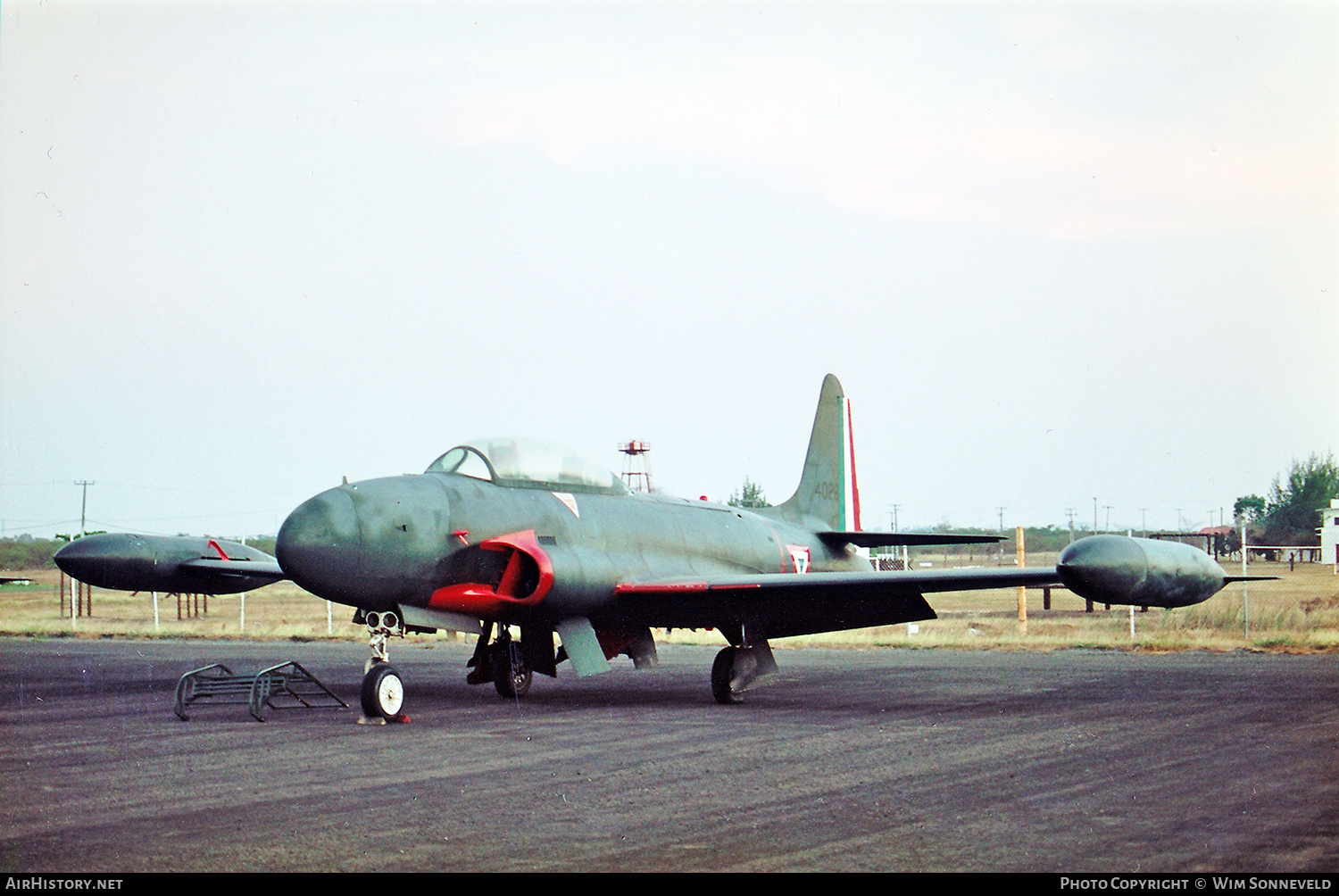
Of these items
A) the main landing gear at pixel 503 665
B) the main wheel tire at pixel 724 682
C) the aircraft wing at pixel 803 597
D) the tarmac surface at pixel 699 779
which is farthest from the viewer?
the main landing gear at pixel 503 665

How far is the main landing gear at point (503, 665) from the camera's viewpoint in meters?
15.5

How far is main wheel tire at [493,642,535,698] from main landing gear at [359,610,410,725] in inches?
96.1

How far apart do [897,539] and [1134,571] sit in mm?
7418

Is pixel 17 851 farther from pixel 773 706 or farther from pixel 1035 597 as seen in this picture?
pixel 1035 597

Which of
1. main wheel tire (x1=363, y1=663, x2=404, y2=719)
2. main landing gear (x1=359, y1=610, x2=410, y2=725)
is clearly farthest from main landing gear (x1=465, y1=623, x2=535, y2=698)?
main wheel tire (x1=363, y1=663, x2=404, y2=719)

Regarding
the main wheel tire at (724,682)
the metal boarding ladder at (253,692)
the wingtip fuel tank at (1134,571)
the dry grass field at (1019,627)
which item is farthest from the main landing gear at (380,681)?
the dry grass field at (1019,627)

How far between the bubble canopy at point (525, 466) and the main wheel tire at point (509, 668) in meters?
2.08

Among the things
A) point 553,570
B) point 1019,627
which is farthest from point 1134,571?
point 1019,627

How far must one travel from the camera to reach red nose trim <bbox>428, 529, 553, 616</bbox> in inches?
536

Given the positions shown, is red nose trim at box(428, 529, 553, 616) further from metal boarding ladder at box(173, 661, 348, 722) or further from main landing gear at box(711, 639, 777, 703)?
main landing gear at box(711, 639, 777, 703)

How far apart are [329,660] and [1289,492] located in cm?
9517

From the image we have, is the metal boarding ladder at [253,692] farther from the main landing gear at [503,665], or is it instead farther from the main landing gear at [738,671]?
the main landing gear at [738,671]

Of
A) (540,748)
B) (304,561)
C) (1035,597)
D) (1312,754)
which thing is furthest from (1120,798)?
(1035,597)

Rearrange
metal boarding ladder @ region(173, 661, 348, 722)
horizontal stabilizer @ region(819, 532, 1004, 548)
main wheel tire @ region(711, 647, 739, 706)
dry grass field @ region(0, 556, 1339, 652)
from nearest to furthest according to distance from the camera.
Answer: metal boarding ladder @ region(173, 661, 348, 722) < main wheel tire @ region(711, 647, 739, 706) < horizontal stabilizer @ region(819, 532, 1004, 548) < dry grass field @ region(0, 556, 1339, 652)
